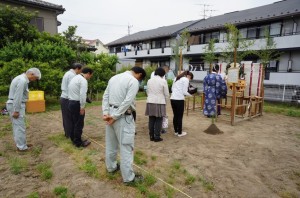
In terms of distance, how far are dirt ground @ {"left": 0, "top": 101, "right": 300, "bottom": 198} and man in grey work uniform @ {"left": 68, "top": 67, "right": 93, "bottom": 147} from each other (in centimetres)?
44

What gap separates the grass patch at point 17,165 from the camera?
3526 mm

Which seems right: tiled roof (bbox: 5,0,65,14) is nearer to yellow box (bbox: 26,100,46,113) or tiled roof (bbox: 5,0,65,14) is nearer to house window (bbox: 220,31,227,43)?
yellow box (bbox: 26,100,46,113)

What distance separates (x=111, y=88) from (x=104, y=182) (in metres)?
1.45

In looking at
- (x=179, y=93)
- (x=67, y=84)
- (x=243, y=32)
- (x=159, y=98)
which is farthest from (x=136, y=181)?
(x=243, y=32)

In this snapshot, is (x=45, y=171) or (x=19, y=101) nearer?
(x=45, y=171)

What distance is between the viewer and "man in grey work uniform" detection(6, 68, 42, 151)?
4.04 meters

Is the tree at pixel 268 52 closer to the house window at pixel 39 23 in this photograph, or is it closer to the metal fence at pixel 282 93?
the metal fence at pixel 282 93

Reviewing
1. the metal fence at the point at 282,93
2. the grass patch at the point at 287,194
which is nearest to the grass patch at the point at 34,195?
the grass patch at the point at 287,194

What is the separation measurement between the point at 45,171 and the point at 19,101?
150 centimetres

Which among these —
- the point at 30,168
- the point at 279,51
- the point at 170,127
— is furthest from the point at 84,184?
the point at 279,51

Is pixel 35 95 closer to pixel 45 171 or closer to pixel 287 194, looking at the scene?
pixel 45 171

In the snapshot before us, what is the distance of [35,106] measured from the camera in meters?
8.21

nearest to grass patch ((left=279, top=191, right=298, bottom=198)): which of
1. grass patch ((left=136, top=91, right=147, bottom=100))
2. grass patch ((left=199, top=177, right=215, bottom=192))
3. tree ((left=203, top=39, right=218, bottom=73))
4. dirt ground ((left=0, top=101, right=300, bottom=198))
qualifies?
dirt ground ((left=0, top=101, right=300, bottom=198))

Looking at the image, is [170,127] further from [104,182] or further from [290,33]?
[290,33]
